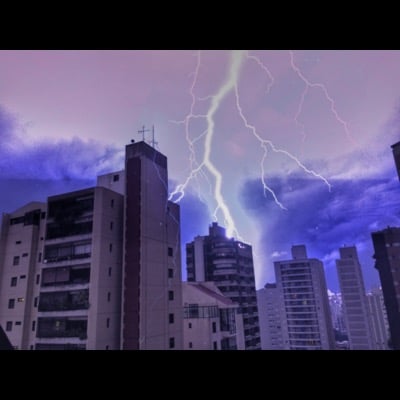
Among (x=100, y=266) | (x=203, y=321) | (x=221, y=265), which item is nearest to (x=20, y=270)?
(x=100, y=266)

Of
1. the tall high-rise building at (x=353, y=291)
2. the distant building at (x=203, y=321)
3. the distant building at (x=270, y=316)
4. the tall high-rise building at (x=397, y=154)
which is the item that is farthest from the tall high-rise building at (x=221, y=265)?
the tall high-rise building at (x=397, y=154)

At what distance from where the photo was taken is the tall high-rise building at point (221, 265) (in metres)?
13.3

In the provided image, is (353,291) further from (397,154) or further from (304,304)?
(304,304)

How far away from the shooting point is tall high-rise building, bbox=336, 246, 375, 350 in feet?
28.8

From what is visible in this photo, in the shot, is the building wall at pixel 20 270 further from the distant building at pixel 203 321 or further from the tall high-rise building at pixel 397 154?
the tall high-rise building at pixel 397 154

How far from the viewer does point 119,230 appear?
309 inches

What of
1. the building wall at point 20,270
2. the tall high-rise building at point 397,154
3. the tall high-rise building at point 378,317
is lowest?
the tall high-rise building at point 378,317

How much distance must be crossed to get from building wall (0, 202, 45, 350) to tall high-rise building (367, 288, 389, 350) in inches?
399

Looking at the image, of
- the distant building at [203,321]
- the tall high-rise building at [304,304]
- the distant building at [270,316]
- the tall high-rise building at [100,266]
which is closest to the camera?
the tall high-rise building at [100,266]

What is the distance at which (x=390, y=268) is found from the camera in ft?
29.6

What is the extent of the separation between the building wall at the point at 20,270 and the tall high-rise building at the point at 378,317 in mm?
10138

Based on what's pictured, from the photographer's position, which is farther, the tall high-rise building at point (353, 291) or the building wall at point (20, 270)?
the tall high-rise building at point (353, 291)

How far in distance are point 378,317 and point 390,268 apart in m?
2.55
